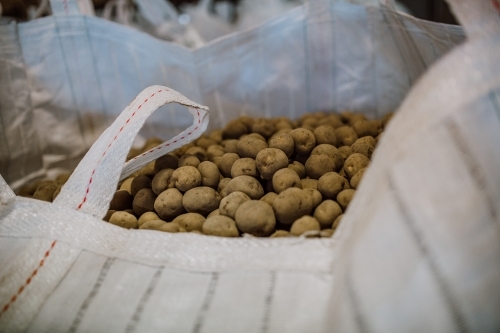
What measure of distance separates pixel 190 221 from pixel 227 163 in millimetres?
185

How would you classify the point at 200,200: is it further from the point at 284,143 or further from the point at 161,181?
the point at 284,143

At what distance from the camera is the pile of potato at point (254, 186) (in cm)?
70

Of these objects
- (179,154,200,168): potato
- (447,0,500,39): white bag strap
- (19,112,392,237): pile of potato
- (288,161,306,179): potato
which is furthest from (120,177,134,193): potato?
(447,0,500,39): white bag strap

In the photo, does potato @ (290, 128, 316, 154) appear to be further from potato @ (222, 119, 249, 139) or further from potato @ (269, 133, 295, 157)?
potato @ (222, 119, 249, 139)

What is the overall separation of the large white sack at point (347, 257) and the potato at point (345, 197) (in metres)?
0.16

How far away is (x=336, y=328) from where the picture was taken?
1.61 ft

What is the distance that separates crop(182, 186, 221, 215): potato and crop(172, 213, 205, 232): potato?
25mm

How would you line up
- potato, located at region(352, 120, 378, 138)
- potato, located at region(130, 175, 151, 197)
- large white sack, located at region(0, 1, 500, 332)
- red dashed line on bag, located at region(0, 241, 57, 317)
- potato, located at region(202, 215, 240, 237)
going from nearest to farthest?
large white sack, located at region(0, 1, 500, 332) → red dashed line on bag, located at region(0, 241, 57, 317) → potato, located at region(202, 215, 240, 237) → potato, located at region(130, 175, 151, 197) → potato, located at region(352, 120, 378, 138)

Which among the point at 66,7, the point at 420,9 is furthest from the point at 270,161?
the point at 420,9

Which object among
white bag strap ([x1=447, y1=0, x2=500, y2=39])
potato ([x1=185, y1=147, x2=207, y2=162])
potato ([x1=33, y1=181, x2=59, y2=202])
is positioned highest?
white bag strap ([x1=447, y1=0, x2=500, y2=39])

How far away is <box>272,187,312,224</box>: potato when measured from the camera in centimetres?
70

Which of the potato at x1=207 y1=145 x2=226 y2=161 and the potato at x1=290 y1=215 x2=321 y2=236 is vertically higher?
the potato at x1=290 y1=215 x2=321 y2=236

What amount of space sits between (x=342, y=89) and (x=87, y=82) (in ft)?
2.22

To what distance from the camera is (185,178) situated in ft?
2.70
